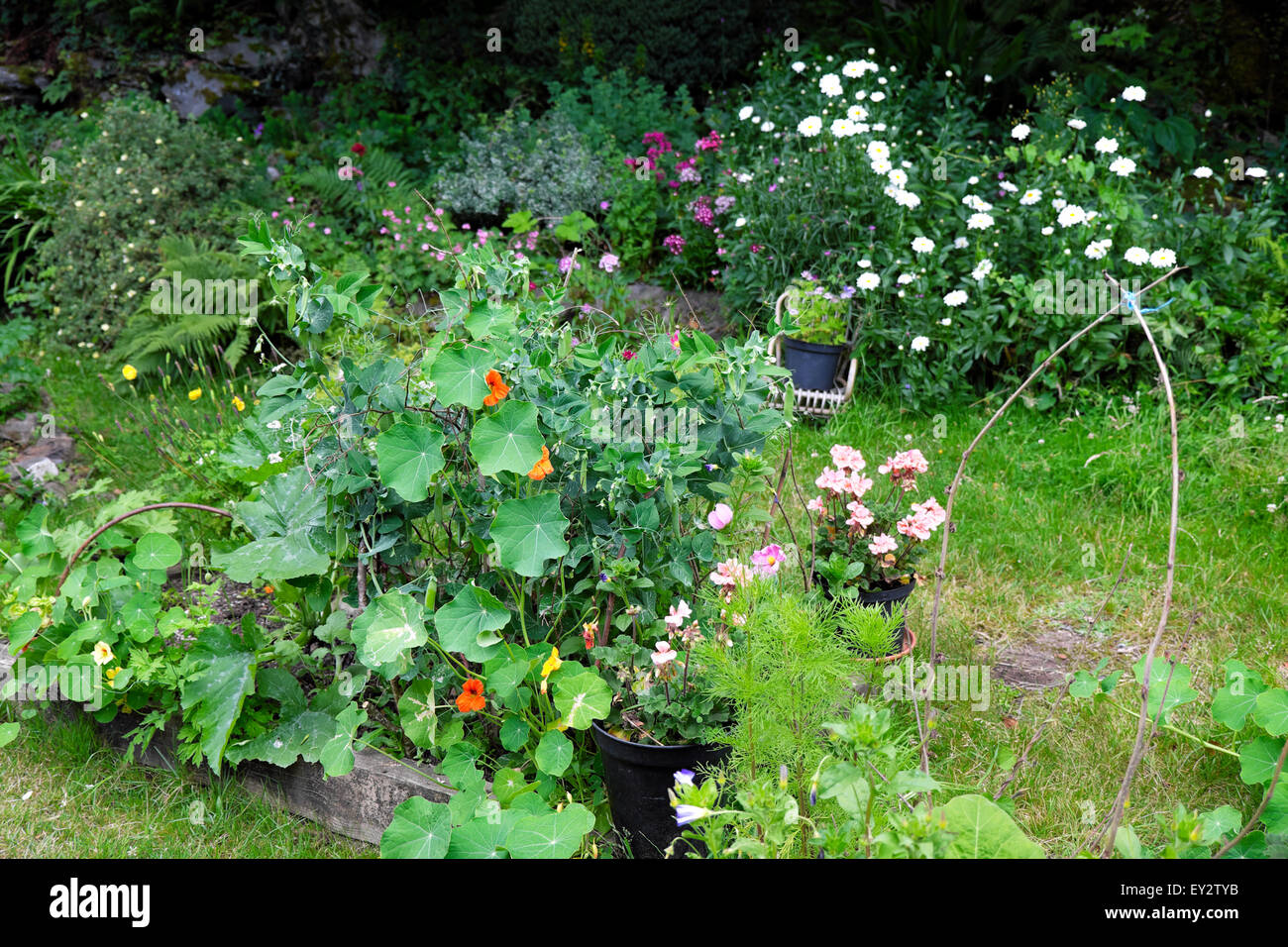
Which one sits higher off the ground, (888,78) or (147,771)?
(888,78)

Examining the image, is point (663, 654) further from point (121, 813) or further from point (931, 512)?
point (121, 813)

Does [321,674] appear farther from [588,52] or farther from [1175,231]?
[588,52]

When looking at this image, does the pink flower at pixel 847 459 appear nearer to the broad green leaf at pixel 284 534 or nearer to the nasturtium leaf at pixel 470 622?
the nasturtium leaf at pixel 470 622

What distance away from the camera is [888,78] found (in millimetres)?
5617

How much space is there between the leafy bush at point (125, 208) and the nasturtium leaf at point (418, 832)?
4.38 meters

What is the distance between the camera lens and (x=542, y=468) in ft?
6.27

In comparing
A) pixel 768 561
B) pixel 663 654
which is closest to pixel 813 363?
pixel 768 561

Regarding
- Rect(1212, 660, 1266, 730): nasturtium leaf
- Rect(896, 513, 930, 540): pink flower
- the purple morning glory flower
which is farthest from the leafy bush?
Rect(1212, 660, 1266, 730): nasturtium leaf

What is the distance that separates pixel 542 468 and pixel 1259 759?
65.1 inches

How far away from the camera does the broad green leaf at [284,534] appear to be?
2150mm

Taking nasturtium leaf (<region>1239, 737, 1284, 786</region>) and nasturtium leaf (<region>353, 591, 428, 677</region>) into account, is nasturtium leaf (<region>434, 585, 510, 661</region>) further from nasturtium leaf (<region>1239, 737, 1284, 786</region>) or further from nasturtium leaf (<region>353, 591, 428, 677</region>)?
nasturtium leaf (<region>1239, 737, 1284, 786</region>)

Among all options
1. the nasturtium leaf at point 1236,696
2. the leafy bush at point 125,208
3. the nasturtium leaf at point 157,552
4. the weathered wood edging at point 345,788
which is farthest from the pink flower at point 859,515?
the leafy bush at point 125,208
